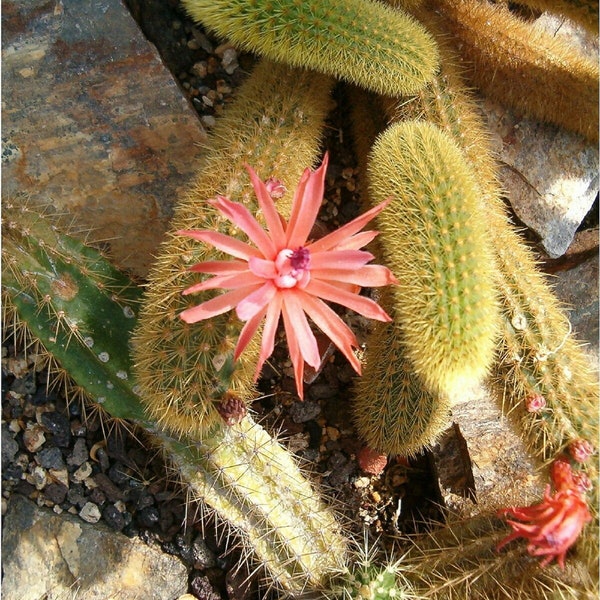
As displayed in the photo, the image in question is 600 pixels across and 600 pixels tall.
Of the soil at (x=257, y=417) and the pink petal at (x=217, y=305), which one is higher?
the pink petal at (x=217, y=305)

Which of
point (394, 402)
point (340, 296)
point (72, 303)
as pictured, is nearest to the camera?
point (340, 296)

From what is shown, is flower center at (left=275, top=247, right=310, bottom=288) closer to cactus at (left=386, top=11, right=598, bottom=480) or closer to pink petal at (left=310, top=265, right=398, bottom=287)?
pink petal at (left=310, top=265, right=398, bottom=287)

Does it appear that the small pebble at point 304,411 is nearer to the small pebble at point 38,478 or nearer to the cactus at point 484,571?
the cactus at point 484,571

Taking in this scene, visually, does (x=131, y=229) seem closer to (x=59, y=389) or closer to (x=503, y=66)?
(x=59, y=389)

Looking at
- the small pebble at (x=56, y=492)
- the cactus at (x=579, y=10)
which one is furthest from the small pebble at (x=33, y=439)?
the cactus at (x=579, y=10)

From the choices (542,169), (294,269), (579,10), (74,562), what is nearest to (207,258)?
(294,269)

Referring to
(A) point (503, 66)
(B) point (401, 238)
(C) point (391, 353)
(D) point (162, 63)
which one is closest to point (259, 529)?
(C) point (391, 353)

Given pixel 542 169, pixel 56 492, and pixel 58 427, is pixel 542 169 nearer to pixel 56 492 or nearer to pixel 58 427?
pixel 58 427
